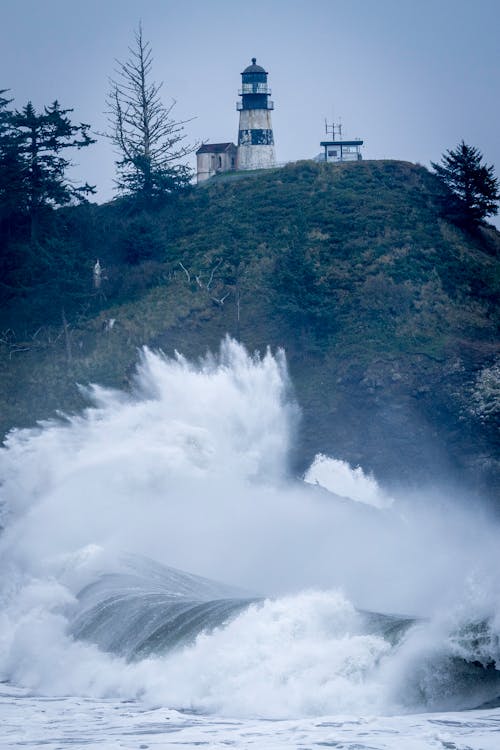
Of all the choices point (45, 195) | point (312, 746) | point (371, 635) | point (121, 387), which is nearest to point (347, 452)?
point (121, 387)

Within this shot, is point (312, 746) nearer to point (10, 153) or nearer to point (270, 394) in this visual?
point (270, 394)

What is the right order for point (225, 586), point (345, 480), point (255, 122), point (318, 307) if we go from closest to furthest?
point (225, 586) → point (345, 480) → point (318, 307) → point (255, 122)

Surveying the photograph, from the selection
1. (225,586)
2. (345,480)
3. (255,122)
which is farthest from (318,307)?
(225,586)

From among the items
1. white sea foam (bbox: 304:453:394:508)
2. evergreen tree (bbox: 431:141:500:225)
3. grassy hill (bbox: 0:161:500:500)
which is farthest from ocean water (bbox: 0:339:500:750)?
evergreen tree (bbox: 431:141:500:225)

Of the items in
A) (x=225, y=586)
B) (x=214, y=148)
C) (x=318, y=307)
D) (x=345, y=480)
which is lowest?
(x=225, y=586)

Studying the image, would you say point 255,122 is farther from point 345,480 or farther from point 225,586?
point 225,586

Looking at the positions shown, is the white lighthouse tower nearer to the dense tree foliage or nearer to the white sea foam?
the dense tree foliage

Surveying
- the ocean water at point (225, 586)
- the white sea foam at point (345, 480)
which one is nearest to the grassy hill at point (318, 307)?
the white sea foam at point (345, 480)
